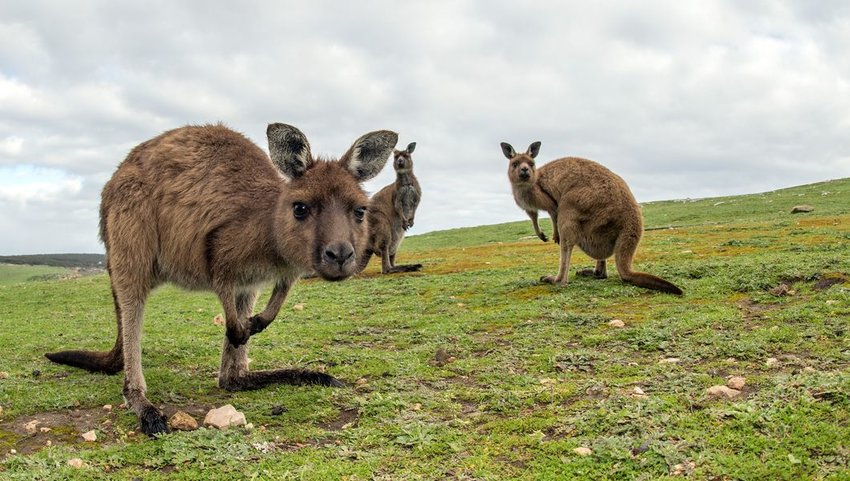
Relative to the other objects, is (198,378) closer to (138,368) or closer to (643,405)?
(138,368)

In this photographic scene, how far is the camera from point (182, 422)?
470 cm

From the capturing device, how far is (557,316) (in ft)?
25.7

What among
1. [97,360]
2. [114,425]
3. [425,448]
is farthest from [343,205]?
[97,360]

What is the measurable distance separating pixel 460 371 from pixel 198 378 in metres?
2.44

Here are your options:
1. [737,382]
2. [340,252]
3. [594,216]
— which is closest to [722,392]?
[737,382]

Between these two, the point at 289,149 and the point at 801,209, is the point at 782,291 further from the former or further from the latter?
the point at 801,209

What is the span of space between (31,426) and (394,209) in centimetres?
1015

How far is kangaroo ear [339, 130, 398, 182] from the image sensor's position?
5.10 metres

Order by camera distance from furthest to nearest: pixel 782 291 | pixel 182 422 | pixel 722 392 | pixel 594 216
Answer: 1. pixel 594 216
2. pixel 782 291
3. pixel 182 422
4. pixel 722 392

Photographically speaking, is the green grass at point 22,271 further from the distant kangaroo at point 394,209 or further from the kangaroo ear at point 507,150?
the kangaroo ear at point 507,150

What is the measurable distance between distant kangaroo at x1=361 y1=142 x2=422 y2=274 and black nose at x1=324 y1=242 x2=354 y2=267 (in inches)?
371

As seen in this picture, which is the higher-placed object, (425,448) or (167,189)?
(167,189)

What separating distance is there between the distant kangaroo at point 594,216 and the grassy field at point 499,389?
446mm

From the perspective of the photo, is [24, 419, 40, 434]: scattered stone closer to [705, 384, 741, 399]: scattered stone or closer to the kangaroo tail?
[705, 384, 741, 399]: scattered stone
